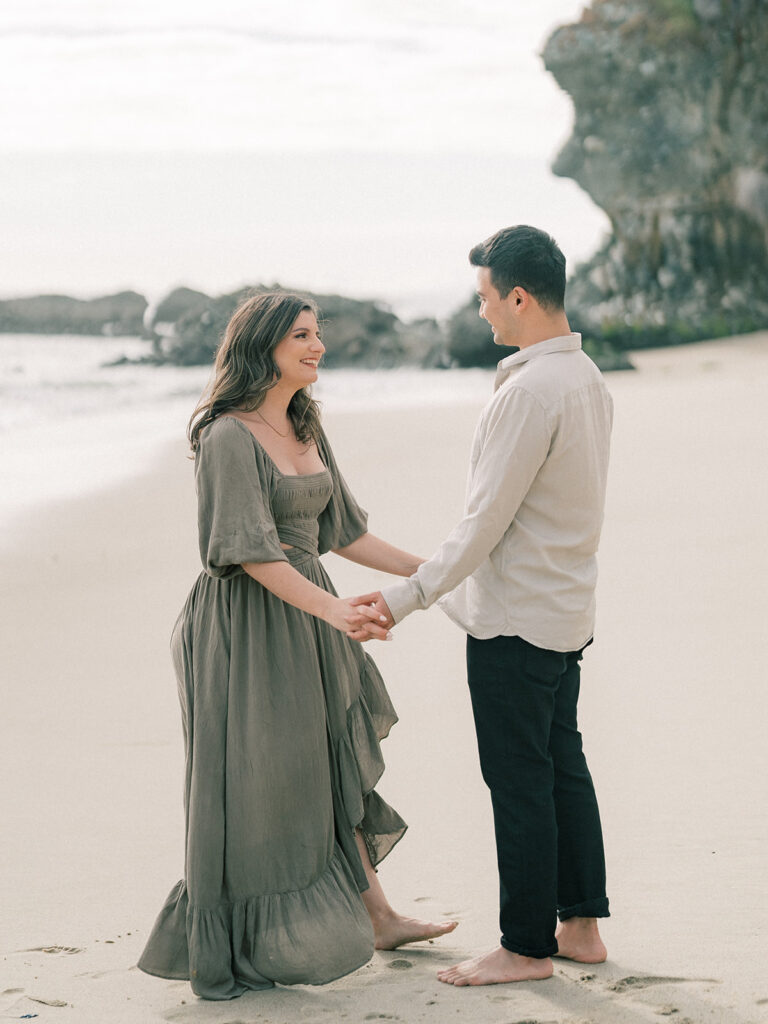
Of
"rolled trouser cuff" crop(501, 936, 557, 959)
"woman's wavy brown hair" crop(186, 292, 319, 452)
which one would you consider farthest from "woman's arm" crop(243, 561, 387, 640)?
"rolled trouser cuff" crop(501, 936, 557, 959)

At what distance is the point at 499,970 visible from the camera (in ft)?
9.59

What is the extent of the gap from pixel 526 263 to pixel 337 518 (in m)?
0.89

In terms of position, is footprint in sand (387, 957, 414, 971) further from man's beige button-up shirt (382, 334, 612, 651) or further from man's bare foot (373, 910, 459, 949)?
man's beige button-up shirt (382, 334, 612, 651)

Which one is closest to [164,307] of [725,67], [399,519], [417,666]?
[725,67]

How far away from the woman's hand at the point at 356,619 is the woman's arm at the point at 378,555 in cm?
45

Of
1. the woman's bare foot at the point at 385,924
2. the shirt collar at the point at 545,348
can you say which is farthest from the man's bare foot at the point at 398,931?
the shirt collar at the point at 545,348

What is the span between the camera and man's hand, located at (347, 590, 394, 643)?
9.58ft

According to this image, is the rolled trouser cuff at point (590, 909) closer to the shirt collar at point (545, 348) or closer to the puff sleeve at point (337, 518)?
the puff sleeve at point (337, 518)

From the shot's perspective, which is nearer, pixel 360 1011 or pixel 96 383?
pixel 360 1011

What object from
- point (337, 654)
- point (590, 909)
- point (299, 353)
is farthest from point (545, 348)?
point (590, 909)

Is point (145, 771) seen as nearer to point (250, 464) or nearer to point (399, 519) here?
point (250, 464)

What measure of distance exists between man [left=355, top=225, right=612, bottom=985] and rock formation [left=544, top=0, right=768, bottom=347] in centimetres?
3337

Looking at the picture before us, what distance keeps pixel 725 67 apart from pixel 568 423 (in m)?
38.4

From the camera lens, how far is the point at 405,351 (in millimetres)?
38688
